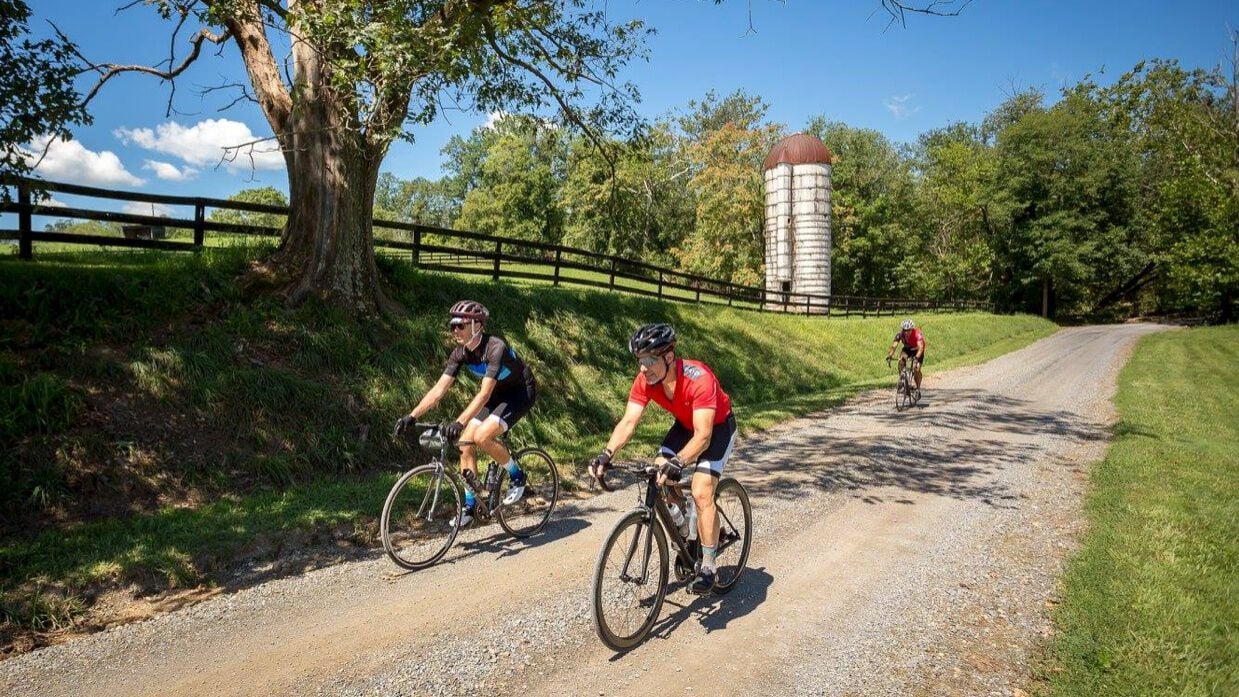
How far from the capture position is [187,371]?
8.23 metres

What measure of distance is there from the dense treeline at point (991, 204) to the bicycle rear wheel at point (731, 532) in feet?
96.8

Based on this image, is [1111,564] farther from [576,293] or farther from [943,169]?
[943,169]

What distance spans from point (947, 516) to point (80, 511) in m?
9.31

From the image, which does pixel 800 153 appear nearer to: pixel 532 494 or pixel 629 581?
pixel 532 494

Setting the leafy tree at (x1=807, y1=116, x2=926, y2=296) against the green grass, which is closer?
the green grass

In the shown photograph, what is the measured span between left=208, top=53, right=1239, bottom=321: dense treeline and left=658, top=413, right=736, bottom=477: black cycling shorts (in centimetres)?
2978

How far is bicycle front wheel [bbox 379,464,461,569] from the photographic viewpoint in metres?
5.80

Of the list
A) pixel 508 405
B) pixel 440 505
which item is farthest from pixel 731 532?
pixel 440 505

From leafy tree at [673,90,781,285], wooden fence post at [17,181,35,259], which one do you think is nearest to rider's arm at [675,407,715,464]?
wooden fence post at [17,181,35,259]

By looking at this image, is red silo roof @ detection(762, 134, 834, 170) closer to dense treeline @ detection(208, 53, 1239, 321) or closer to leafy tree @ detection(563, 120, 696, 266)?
dense treeline @ detection(208, 53, 1239, 321)

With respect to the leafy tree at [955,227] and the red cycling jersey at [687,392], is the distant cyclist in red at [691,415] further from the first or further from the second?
the leafy tree at [955,227]

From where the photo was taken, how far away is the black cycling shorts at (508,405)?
20.8 ft

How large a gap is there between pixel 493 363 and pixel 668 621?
279cm

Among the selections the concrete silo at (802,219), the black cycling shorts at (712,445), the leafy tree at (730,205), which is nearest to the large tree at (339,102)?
the black cycling shorts at (712,445)
